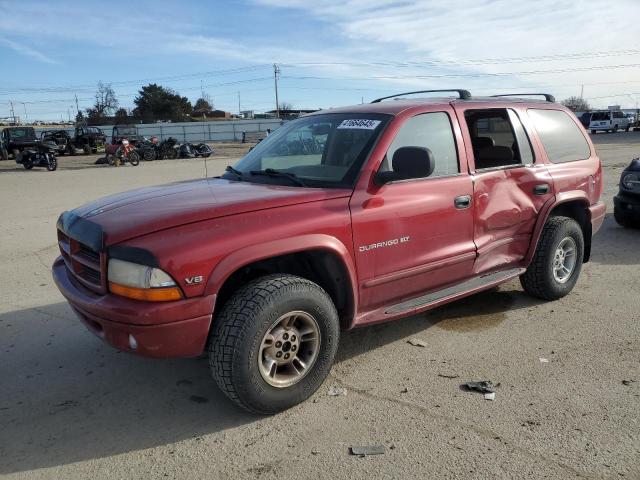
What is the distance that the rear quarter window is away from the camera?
4807 millimetres

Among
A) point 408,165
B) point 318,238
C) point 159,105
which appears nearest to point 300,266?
point 318,238

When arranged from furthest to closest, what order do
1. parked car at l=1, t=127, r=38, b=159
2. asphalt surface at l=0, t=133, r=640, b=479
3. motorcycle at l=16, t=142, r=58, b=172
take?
parked car at l=1, t=127, r=38, b=159 → motorcycle at l=16, t=142, r=58, b=172 → asphalt surface at l=0, t=133, r=640, b=479

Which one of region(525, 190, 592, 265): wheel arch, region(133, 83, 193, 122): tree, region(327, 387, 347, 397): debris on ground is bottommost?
region(327, 387, 347, 397): debris on ground

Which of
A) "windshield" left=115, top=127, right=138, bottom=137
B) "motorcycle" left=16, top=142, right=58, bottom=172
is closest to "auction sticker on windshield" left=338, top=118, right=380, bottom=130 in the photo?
"motorcycle" left=16, top=142, right=58, bottom=172

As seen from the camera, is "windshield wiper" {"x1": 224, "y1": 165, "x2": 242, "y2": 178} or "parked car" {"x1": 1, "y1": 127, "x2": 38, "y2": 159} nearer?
"windshield wiper" {"x1": 224, "y1": 165, "x2": 242, "y2": 178}

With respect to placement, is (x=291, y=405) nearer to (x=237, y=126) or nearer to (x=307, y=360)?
(x=307, y=360)

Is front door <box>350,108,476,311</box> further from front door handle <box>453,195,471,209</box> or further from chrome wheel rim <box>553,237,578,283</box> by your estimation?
chrome wheel rim <box>553,237,578,283</box>

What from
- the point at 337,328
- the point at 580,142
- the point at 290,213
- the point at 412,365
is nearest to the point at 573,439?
the point at 412,365

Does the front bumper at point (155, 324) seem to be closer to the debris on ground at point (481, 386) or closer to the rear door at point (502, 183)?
the debris on ground at point (481, 386)

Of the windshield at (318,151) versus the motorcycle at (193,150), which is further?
the motorcycle at (193,150)

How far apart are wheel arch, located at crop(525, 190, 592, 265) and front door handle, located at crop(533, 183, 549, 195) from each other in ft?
0.40

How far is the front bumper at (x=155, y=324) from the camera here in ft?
8.98

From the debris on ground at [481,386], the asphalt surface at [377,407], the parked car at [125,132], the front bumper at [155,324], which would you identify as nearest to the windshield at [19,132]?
the parked car at [125,132]

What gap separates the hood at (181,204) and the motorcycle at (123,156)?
2472cm
